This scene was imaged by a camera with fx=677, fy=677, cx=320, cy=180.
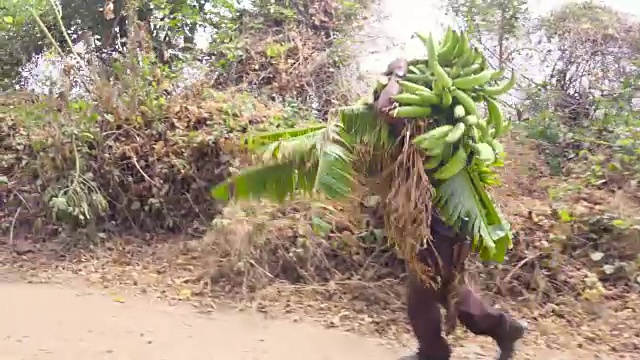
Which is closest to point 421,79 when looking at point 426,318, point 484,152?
point 484,152

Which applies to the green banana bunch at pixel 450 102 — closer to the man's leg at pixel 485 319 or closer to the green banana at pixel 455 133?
the green banana at pixel 455 133

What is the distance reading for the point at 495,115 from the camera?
368cm

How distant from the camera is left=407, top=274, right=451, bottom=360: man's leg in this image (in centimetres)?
378

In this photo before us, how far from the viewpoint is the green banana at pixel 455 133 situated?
3.37 metres

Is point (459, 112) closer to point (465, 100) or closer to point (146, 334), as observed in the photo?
point (465, 100)

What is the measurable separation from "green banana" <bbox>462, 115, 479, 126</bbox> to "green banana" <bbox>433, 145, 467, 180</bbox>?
0.13 metres

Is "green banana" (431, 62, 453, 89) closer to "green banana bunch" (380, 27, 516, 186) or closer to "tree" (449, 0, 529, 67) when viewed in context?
"green banana bunch" (380, 27, 516, 186)

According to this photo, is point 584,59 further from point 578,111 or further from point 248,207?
point 248,207

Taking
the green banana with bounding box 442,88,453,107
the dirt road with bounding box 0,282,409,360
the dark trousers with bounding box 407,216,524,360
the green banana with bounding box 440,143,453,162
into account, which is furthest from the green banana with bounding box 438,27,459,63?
the dirt road with bounding box 0,282,409,360

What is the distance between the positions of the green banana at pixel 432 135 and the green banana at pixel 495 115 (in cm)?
39

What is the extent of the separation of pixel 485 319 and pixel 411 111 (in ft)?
4.11

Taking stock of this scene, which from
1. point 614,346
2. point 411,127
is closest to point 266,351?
point 411,127

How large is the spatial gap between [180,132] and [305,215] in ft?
5.81

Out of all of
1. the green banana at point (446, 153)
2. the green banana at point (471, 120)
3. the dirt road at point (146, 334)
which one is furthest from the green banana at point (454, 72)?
the dirt road at point (146, 334)
